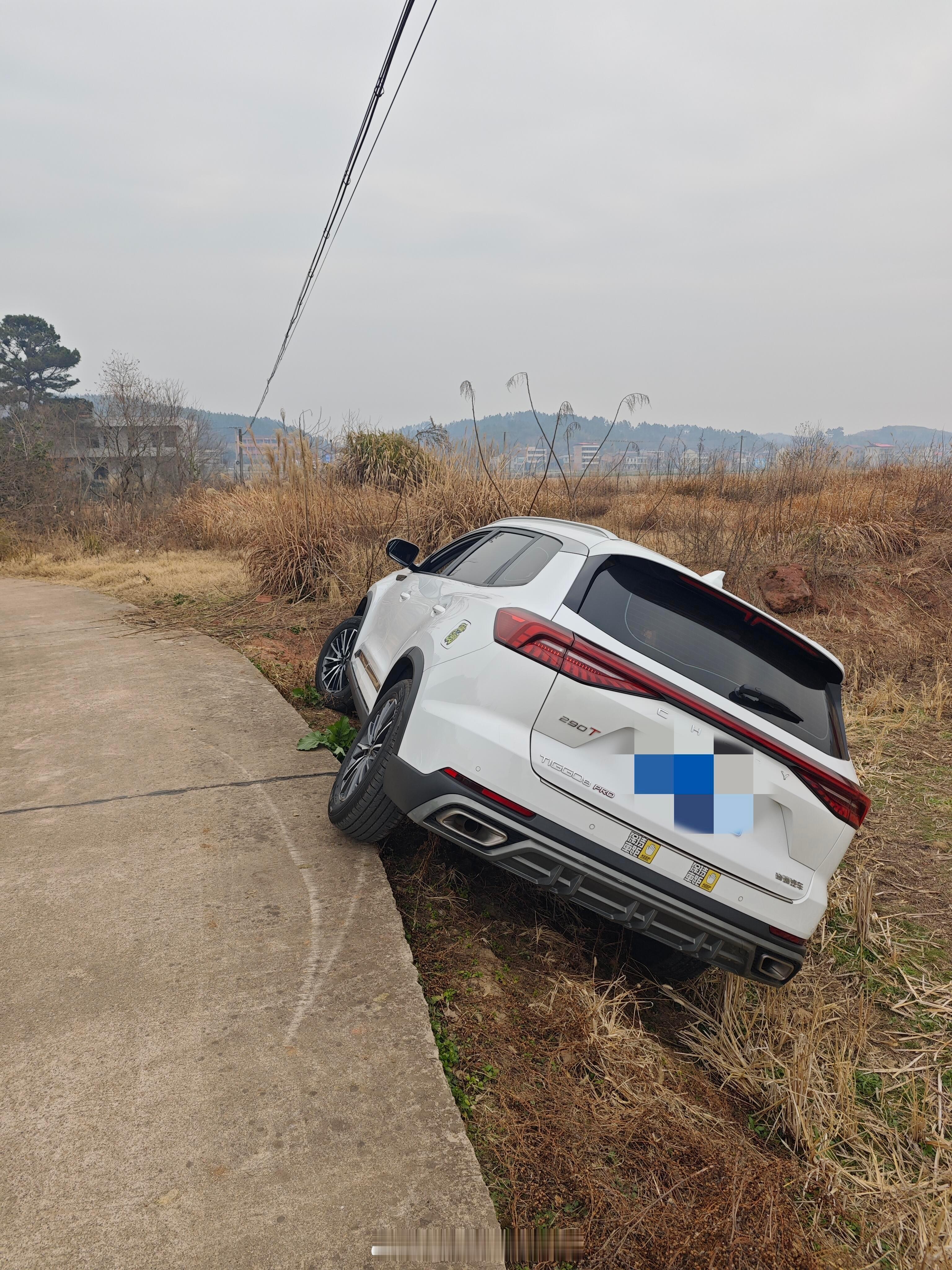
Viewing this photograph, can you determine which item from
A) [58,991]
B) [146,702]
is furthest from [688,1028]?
[146,702]

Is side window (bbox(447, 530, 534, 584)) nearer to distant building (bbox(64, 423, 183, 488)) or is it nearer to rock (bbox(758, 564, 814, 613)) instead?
rock (bbox(758, 564, 814, 613))

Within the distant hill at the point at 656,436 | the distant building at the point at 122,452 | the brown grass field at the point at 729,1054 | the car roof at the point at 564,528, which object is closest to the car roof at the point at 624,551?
the car roof at the point at 564,528

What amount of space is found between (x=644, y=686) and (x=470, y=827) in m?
0.77

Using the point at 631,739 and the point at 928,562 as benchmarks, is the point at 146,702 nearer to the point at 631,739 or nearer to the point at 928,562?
the point at 631,739

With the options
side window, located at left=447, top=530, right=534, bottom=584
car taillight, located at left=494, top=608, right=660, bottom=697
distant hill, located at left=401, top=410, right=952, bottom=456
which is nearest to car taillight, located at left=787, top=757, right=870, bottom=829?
car taillight, located at left=494, top=608, right=660, bottom=697

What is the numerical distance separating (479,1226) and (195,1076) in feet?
2.90

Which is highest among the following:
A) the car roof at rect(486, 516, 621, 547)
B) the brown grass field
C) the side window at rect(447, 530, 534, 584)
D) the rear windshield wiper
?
the car roof at rect(486, 516, 621, 547)

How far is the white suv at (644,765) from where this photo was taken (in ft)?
8.68

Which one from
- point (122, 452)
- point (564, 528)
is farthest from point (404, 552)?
point (122, 452)

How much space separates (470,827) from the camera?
2785 mm

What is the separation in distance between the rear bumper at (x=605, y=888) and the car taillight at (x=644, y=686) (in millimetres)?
494

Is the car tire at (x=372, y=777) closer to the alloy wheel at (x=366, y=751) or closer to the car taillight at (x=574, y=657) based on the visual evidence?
the alloy wheel at (x=366, y=751)

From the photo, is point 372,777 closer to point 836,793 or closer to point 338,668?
point 836,793

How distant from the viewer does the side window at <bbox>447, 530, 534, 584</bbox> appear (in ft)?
12.2
